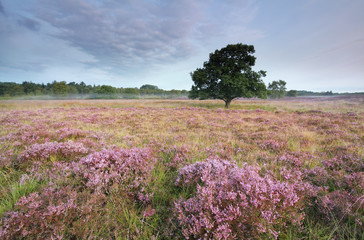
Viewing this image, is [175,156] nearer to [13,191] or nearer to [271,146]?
[13,191]

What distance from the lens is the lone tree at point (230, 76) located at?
23.5m

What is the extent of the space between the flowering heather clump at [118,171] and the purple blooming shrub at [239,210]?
954 mm

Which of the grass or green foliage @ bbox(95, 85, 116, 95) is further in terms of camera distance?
green foliage @ bbox(95, 85, 116, 95)

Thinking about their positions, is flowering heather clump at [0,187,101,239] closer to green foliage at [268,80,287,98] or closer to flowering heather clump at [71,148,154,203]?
flowering heather clump at [71,148,154,203]

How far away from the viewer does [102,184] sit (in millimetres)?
2555

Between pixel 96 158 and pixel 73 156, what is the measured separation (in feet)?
4.15

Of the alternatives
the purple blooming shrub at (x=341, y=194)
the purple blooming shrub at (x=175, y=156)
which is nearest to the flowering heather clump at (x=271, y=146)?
the purple blooming shrub at (x=341, y=194)

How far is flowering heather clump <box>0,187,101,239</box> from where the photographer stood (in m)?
1.57

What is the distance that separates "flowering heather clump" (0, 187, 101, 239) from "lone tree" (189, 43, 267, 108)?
23.4 metres

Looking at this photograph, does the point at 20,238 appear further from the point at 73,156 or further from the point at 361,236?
the point at 361,236

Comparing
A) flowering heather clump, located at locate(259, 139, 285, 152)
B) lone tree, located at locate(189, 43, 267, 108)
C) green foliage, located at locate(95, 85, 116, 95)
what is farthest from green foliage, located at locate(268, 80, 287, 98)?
green foliage, located at locate(95, 85, 116, 95)

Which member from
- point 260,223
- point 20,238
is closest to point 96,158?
point 20,238

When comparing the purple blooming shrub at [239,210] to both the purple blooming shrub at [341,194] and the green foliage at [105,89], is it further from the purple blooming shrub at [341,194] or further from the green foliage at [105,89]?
the green foliage at [105,89]

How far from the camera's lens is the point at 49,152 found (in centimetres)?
375
